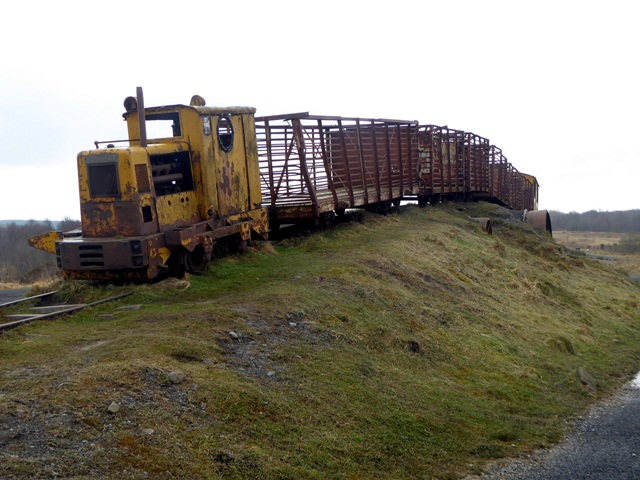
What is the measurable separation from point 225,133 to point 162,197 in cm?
240

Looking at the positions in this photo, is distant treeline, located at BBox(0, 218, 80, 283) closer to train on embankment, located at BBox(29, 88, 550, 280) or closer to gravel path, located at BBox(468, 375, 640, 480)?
train on embankment, located at BBox(29, 88, 550, 280)

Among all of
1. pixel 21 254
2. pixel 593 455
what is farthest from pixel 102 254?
pixel 21 254

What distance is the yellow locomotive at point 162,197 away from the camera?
10.0 meters

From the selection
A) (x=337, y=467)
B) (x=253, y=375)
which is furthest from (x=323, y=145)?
(x=337, y=467)

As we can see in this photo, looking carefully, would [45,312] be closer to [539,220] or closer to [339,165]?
[339,165]

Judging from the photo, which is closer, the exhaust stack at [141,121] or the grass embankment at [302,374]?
the grass embankment at [302,374]

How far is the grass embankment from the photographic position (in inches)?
210

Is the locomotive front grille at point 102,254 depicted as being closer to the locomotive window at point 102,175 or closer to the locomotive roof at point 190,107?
the locomotive window at point 102,175

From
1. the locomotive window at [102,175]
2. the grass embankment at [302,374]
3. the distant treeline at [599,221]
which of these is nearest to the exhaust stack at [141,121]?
the locomotive window at [102,175]

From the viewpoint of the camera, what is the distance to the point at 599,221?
8938 cm

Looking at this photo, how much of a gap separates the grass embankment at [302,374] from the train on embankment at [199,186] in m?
0.59

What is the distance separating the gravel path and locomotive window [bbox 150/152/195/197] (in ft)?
23.1

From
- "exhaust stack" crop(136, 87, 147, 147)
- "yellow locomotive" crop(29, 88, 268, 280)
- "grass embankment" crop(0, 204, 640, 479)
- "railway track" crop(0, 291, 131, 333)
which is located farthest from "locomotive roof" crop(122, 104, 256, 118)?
"railway track" crop(0, 291, 131, 333)

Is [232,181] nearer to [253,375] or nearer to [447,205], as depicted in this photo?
[253,375]
